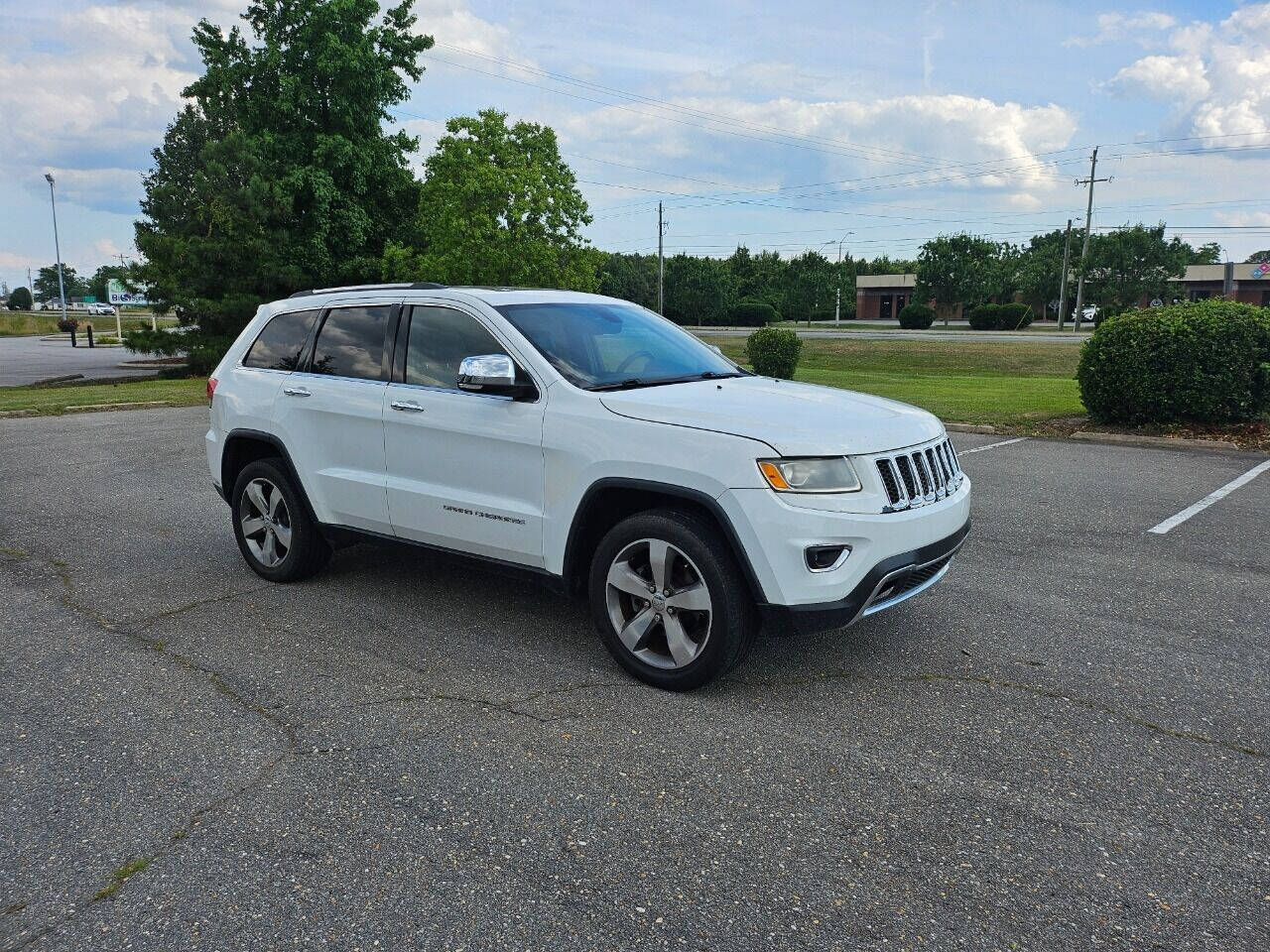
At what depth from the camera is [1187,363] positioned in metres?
11.4

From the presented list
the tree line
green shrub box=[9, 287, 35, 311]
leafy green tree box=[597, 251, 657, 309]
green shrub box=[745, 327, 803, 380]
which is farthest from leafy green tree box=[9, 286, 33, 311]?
green shrub box=[745, 327, 803, 380]

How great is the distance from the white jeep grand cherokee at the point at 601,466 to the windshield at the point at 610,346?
16 mm

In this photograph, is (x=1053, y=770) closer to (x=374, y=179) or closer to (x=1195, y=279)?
(x=374, y=179)

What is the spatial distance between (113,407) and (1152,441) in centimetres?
1635

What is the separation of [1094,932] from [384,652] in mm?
3215

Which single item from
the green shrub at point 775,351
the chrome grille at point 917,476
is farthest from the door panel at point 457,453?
the green shrub at point 775,351

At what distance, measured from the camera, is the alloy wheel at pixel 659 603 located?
389 cm

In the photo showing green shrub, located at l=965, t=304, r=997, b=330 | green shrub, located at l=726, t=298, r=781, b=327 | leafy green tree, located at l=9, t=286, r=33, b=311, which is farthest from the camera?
leafy green tree, located at l=9, t=286, r=33, b=311

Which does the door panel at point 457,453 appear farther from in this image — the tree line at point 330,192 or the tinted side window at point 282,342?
the tree line at point 330,192

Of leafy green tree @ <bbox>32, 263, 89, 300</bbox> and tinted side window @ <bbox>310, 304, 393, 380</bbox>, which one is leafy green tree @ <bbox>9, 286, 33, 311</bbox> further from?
tinted side window @ <bbox>310, 304, 393, 380</bbox>

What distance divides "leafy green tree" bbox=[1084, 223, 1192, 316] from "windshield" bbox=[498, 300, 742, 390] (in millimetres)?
61577

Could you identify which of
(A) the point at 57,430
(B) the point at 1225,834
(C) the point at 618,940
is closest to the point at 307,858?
(C) the point at 618,940

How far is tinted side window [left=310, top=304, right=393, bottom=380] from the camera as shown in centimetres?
506

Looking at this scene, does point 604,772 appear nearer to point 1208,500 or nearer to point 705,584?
point 705,584
